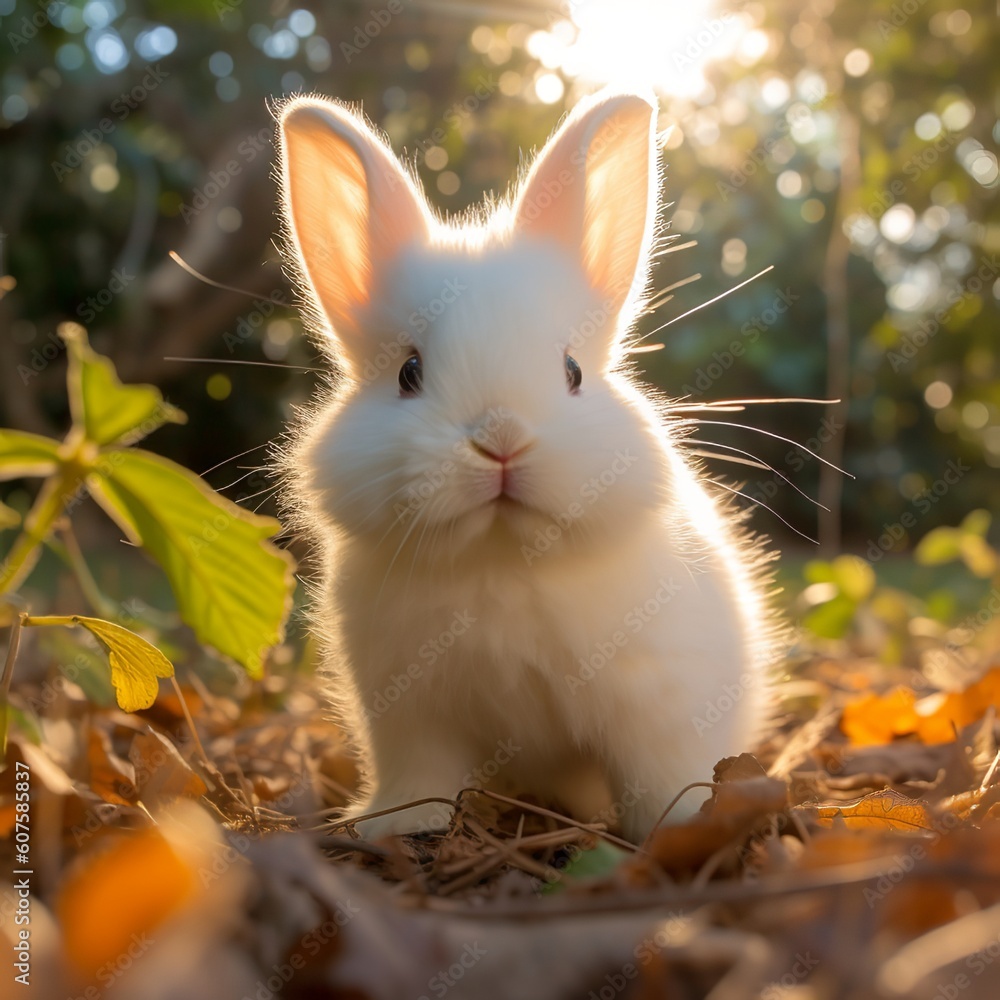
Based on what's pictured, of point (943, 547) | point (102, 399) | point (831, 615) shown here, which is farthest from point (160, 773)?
point (943, 547)

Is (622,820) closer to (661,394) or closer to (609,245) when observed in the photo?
(661,394)

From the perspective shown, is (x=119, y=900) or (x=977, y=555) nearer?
(x=119, y=900)

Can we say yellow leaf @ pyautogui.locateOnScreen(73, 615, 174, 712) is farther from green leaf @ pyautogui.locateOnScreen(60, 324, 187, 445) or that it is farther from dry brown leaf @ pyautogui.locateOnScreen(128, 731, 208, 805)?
dry brown leaf @ pyautogui.locateOnScreen(128, 731, 208, 805)

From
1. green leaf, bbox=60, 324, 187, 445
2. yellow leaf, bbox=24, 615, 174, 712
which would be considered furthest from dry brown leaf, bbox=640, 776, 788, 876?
green leaf, bbox=60, 324, 187, 445

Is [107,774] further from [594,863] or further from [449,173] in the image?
[449,173]

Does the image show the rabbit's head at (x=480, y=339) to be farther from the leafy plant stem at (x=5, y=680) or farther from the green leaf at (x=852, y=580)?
the green leaf at (x=852, y=580)

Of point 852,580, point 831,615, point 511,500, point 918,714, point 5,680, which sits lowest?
point 831,615
